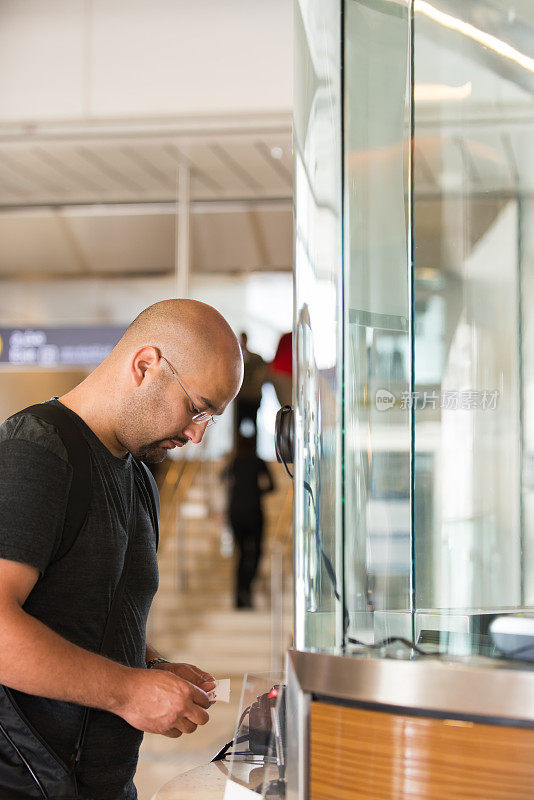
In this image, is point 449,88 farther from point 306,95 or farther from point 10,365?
point 10,365

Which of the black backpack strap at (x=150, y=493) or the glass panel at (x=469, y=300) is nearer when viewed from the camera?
the glass panel at (x=469, y=300)

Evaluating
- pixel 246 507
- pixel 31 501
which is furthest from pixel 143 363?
pixel 246 507

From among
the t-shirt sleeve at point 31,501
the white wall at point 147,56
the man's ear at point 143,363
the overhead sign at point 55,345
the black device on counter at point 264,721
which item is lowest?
the black device on counter at point 264,721

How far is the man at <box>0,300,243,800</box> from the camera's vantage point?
1508mm

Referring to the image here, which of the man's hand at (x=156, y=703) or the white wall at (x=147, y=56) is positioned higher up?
the white wall at (x=147, y=56)

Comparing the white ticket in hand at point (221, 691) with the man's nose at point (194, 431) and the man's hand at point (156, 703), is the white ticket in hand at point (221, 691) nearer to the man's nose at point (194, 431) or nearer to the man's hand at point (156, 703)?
the man's hand at point (156, 703)

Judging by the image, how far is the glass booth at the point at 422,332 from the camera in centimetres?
140

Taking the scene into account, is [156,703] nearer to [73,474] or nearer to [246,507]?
[73,474]

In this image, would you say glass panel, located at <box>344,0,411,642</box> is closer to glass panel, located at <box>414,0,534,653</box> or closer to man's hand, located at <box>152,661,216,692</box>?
glass panel, located at <box>414,0,534,653</box>

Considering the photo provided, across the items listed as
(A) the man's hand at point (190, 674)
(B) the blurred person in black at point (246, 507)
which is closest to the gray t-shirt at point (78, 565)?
(A) the man's hand at point (190, 674)

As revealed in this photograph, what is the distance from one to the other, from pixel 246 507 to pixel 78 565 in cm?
616

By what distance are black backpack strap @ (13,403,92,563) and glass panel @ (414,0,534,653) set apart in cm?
62

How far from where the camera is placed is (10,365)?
721 cm

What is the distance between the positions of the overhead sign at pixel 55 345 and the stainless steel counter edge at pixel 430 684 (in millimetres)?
6069
